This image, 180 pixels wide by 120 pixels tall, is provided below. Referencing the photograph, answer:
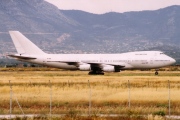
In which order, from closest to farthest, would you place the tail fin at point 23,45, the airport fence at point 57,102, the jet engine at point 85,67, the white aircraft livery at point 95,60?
the airport fence at point 57,102
the jet engine at point 85,67
the white aircraft livery at point 95,60
the tail fin at point 23,45

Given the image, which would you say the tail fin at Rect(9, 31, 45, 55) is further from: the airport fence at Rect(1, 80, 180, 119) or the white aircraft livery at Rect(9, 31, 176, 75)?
the airport fence at Rect(1, 80, 180, 119)

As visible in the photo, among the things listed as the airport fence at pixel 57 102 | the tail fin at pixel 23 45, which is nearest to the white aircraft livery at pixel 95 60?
the tail fin at pixel 23 45

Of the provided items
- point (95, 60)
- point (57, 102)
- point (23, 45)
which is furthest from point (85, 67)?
point (57, 102)

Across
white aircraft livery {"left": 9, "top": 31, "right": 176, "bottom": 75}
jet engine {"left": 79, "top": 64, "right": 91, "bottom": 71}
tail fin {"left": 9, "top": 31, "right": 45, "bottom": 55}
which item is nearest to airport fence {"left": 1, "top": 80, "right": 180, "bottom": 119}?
jet engine {"left": 79, "top": 64, "right": 91, "bottom": 71}

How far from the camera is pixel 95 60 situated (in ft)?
329

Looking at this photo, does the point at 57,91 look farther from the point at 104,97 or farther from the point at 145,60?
the point at 145,60

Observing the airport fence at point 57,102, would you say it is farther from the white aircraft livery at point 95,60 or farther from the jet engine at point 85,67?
the white aircraft livery at point 95,60

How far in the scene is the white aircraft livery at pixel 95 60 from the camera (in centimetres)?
9706

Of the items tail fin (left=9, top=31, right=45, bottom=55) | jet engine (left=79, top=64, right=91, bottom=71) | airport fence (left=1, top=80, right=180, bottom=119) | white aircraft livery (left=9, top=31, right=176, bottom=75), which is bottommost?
airport fence (left=1, top=80, right=180, bottom=119)

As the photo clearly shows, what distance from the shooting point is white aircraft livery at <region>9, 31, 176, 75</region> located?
3821 inches

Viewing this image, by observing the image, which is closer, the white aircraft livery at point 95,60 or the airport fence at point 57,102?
the airport fence at point 57,102

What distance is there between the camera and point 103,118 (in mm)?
35062

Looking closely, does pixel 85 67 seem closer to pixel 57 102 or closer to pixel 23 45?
pixel 23 45

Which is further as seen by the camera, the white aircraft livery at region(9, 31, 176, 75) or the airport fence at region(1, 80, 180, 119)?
the white aircraft livery at region(9, 31, 176, 75)
